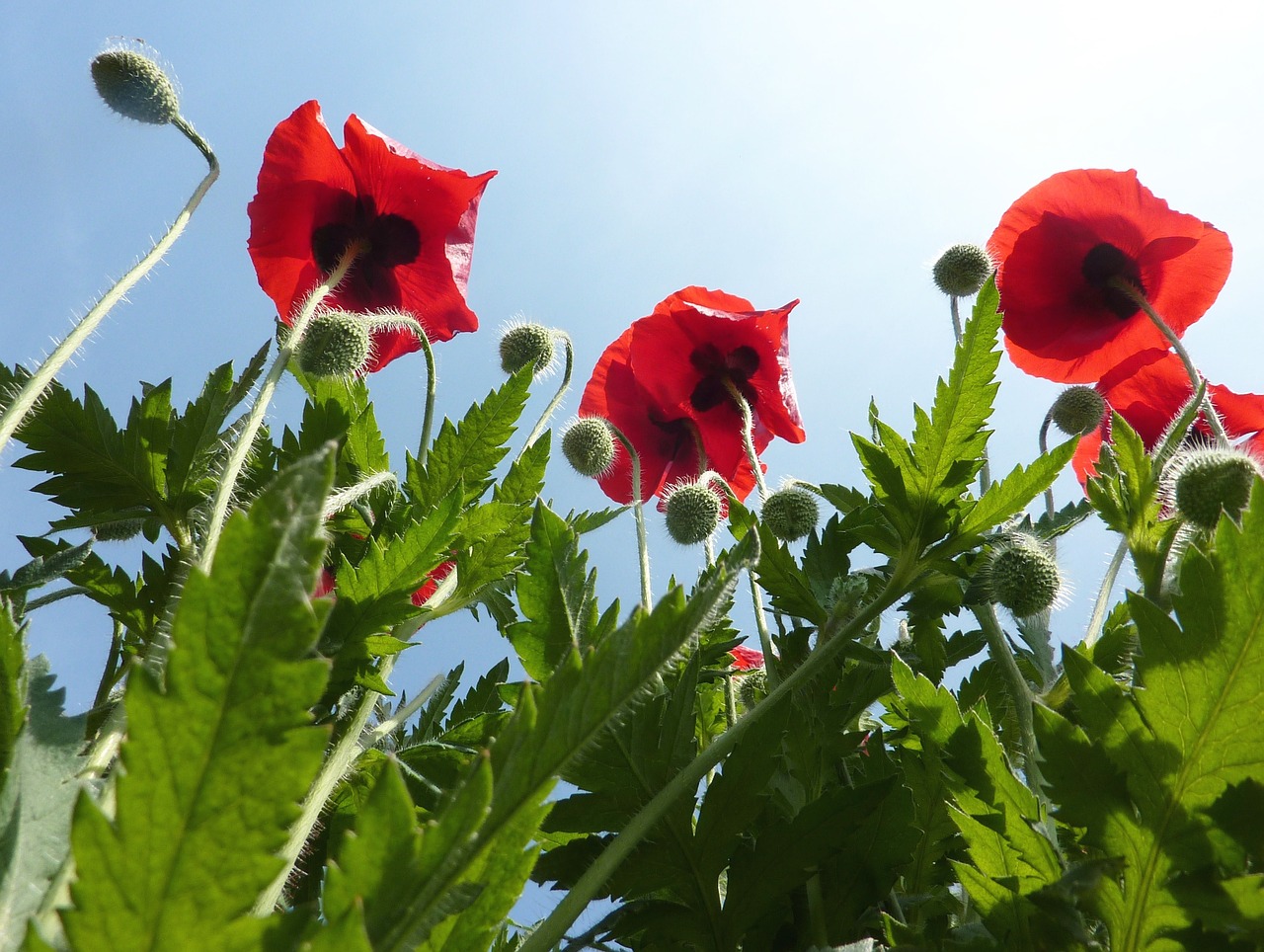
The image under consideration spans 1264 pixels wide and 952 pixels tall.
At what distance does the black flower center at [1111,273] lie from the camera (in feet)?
8.45

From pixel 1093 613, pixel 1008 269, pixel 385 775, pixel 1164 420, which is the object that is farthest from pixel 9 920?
pixel 1008 269

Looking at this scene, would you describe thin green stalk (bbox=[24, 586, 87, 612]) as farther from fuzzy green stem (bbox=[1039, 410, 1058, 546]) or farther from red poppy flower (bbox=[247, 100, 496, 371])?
fuzzy green stem (bbox=[1039, 410, 1058, 546])

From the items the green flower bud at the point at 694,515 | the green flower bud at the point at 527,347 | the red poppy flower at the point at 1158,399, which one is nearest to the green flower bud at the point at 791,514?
the green flower bud at the point at 694,515

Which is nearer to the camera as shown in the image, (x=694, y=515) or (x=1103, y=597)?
(x=1103, y=597)

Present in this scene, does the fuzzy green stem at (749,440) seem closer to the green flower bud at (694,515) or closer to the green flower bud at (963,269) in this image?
the green flower bud at (694,515)

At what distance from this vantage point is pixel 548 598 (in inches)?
49.8

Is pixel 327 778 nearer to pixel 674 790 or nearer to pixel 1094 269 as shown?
pixel 674 790

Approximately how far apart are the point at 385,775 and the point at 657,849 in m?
0.72

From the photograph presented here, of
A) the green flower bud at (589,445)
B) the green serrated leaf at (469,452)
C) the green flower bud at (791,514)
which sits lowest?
the green serrated leaf at (469,452)

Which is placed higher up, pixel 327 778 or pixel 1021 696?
pixel 1021 696

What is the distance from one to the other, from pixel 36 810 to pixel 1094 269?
257cm

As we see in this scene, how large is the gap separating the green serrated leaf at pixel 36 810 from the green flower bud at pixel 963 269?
2.29 meters

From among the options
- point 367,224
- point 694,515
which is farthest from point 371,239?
point 694,515

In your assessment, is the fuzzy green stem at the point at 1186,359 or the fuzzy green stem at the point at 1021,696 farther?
the fuzzy green stem at the point at 1186,359
